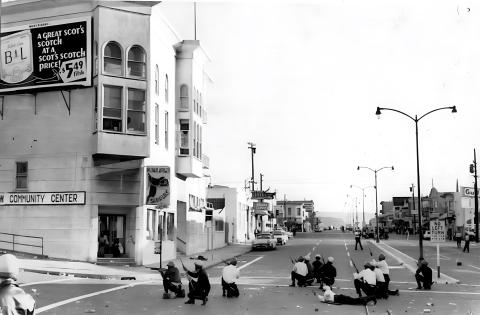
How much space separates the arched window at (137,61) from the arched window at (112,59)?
26.4 inches

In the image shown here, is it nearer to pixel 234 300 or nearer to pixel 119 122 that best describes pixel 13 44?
pixel 119 122

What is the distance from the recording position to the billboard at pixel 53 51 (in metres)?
28.7

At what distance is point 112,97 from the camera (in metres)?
29.6

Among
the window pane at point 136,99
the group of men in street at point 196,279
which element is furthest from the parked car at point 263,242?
the group of men in street at point 196,279

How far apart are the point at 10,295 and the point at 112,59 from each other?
2496 cm

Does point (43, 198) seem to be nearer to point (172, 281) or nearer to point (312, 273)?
point (172, 281)

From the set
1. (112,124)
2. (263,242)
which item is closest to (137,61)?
(112,124)

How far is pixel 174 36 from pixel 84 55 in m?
8.97

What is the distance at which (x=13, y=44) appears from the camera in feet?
97.2

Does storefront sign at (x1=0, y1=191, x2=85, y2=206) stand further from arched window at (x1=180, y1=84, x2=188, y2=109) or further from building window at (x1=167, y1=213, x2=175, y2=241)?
arched window at (x1=180, y1=84, x2=188, y2=109)

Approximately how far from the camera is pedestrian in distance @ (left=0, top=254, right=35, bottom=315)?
5.82 metres

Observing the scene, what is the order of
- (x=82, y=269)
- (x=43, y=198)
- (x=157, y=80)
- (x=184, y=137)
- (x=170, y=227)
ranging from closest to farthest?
1. (x=82, y=269)
2. (x=43, y=198)
3. (x=157, y=80)
4. (x=170, y=227)
5. (x=184, y=137)

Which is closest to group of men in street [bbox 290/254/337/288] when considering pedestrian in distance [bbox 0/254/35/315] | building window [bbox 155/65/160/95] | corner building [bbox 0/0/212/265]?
corner building [bbox 0/0/212/265]

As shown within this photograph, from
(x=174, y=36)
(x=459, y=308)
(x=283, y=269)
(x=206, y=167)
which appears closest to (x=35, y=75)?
(x=174, y=36)
